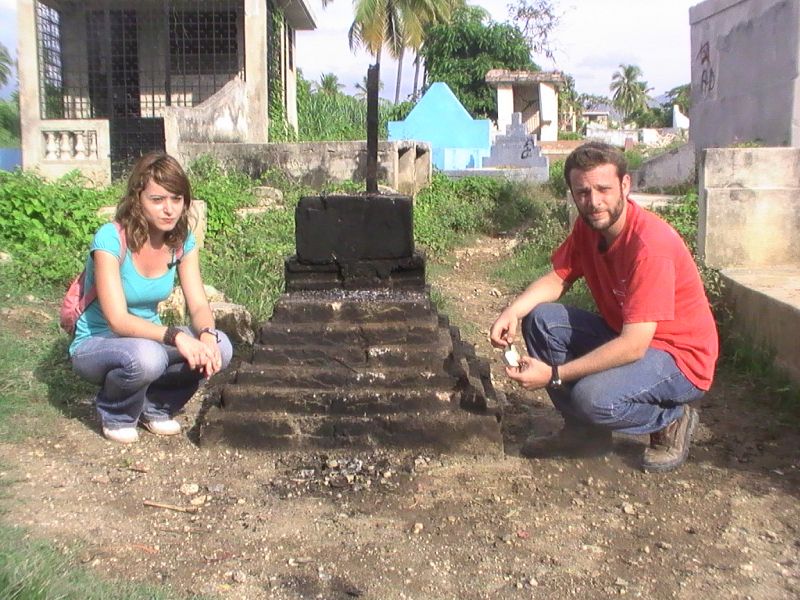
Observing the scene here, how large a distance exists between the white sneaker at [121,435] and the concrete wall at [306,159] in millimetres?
6367

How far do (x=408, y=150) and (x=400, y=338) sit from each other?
7.77m

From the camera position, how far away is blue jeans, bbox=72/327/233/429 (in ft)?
10.6

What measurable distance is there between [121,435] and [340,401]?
3.07 ft

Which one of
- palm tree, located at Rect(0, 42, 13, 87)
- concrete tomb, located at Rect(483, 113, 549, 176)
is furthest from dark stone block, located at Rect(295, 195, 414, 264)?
palm tree, located at Rect(0, 42, 13, 87)

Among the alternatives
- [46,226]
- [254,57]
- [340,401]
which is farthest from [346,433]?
[254,57]

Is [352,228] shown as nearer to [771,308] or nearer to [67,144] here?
[771,308]

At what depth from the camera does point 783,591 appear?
2.29 metres

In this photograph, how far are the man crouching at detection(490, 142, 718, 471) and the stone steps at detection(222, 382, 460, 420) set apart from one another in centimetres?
38

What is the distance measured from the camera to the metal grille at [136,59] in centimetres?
1254

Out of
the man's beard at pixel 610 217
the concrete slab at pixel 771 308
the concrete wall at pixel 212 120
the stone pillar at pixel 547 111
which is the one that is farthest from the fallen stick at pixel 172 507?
the stone pillar at pixel 547 111

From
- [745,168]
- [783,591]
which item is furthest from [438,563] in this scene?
[745,168]

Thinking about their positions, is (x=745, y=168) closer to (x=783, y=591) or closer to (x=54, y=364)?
(x=783, y=591)

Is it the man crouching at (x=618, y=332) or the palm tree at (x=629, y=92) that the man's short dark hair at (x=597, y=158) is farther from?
the palm tree at (x=629, y=92)

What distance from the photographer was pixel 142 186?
10.6 ft
